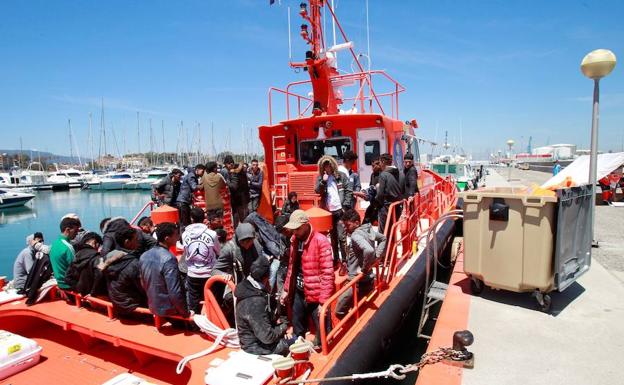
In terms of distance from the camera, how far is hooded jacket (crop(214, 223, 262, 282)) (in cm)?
378

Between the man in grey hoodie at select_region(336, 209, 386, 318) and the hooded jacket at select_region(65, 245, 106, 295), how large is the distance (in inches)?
120

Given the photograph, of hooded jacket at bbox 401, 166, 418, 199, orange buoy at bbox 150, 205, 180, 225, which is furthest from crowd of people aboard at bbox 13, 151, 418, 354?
orange buoy at bbox 150, 205, 180, 225

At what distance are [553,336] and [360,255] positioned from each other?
6.21 feet

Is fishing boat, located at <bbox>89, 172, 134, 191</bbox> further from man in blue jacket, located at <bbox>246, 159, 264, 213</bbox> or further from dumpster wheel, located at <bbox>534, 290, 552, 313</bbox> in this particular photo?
dumpster wheel, located at <bbox>534, 290, 552, 313</bbox>

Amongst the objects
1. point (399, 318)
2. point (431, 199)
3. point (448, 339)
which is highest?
point (431, 199)

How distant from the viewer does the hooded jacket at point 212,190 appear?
6.73 metres

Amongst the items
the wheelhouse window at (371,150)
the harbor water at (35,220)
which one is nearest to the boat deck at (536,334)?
the wheelhouse window at (371,150)

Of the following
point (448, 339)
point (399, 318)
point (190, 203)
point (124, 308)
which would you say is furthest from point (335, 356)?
point (190, 203)

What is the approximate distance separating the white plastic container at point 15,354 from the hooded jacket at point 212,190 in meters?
3.25

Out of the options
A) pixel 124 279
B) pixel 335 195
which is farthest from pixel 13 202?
pixel 335 195

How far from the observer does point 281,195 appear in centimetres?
803

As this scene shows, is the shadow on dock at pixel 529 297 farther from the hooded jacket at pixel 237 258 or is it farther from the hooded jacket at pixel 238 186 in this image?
the hooded jacket at pixel 238 186

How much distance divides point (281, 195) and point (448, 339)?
17.4 ft

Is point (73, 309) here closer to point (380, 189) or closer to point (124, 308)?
point (124, 308)
